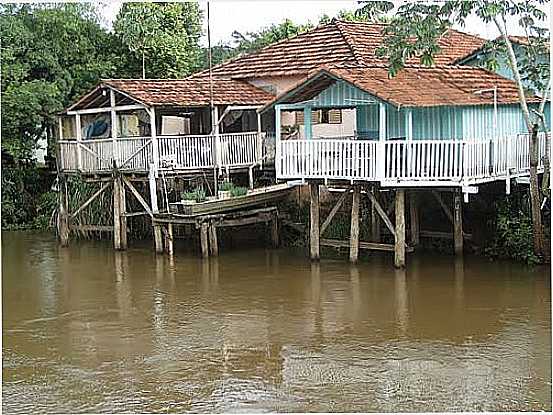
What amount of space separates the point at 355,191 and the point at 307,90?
1669 mm

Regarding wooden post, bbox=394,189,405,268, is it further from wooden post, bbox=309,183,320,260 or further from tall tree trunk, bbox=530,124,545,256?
tall tree trunk, bbox=530,124,545,256

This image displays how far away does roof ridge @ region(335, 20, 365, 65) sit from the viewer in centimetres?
1664

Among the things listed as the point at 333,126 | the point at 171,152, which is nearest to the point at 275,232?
the point at 171,152

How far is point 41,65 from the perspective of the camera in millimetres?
18984

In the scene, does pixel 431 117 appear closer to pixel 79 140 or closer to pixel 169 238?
pixel 169 238

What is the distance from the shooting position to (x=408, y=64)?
51.5ft

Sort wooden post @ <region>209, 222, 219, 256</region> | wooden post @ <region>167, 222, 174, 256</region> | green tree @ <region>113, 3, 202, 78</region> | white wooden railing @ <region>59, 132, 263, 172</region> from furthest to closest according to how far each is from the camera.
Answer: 1. green tree @ <region>113, 3, 202, 78</region>
2. white wooden railing @ <region>59, 132, 263, 172</region>
3. wooden post @ <region>167, 222, 174, 256</region>
4. wooden post @ <region>209, 222, 219, 256</region>

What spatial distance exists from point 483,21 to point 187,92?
17.6 ft

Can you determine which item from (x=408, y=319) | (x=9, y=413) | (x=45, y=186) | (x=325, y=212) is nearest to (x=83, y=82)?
(x=45, y=186)

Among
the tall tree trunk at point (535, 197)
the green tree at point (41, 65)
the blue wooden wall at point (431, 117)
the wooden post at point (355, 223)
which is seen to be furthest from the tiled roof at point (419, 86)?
the green tree at point (41, 65)

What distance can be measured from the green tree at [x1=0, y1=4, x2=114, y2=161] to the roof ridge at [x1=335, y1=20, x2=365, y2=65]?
4834mm

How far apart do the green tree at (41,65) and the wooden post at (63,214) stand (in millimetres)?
1651

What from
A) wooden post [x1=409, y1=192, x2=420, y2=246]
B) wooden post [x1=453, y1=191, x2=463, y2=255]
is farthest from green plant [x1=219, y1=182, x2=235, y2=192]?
wooden post [x1=453, y1=191, x2=463, y2=255]

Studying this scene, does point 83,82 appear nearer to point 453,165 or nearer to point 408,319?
point 453,165
